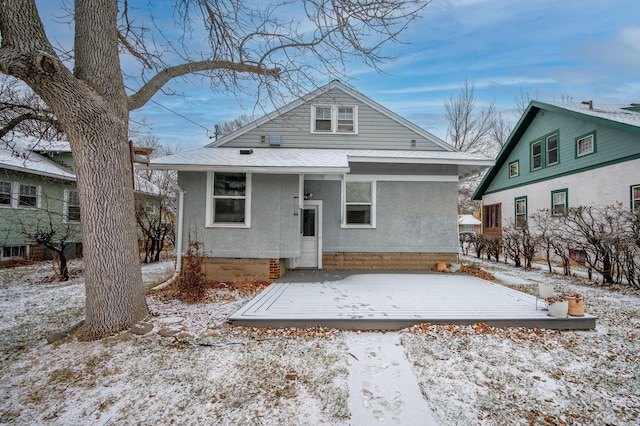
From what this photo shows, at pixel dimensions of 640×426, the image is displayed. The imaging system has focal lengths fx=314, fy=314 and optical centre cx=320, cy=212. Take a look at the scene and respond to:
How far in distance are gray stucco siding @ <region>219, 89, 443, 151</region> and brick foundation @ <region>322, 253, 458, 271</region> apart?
3624 mm

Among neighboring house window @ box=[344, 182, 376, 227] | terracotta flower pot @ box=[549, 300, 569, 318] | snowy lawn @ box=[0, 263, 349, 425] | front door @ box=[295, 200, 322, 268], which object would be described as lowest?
snowy lawn @ box=[0, 263, 349, 425]

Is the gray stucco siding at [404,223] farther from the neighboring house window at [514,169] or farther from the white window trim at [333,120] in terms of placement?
the neighboring house window at [514,169]

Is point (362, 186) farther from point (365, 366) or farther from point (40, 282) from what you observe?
point (40, 282)

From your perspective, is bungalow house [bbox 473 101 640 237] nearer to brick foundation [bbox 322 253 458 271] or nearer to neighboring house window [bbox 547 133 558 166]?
neighboring house window [bbox 547 133 558 166]

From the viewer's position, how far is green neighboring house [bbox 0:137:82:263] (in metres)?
11.8

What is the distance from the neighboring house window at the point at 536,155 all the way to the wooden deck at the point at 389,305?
1010 centimetres

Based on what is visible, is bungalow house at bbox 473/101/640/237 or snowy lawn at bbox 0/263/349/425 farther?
bungalow house at bbox 473/101/640/237

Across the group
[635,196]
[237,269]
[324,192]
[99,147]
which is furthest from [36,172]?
[635,196]

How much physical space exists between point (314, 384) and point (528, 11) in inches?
392

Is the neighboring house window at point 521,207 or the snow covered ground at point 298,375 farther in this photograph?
the neighboring house window at point 521,207

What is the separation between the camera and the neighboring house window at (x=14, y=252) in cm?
1201

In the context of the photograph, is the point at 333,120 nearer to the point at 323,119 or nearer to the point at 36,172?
the point at 323,119

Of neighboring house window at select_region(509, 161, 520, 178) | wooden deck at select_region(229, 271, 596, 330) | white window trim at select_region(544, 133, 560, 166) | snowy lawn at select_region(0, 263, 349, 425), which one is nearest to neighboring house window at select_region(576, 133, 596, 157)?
white window trim at select_region(544, 133, 560, 166)

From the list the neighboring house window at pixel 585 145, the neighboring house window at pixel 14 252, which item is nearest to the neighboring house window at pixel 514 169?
the neighboring house window at pixel 585 145
